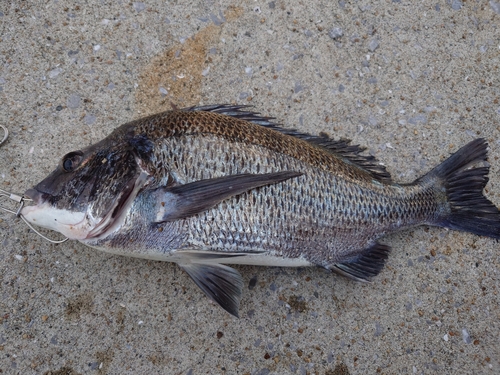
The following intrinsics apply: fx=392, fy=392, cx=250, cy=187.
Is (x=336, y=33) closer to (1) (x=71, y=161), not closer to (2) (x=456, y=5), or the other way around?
(2) (x=456, y=5)

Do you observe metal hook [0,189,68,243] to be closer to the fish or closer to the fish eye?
the fish

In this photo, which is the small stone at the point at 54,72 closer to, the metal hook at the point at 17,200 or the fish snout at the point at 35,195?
the metal hook at the point at 17,200

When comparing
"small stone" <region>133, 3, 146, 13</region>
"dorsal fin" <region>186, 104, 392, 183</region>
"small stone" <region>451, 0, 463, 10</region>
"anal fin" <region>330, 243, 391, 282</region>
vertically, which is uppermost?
"small stone" <region>133, 3, 146, 13</region>

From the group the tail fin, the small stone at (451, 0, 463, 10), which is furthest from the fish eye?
the small stone at (451, 0, 463, 10)

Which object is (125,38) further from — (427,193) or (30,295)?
Result: (427,193)

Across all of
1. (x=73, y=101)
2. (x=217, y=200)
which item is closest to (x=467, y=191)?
(x=217, y=200)

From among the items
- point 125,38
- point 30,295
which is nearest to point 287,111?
point 125,38
